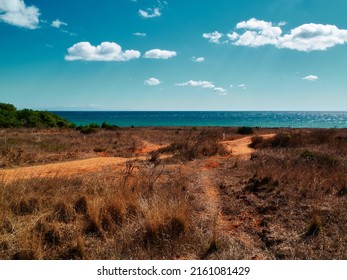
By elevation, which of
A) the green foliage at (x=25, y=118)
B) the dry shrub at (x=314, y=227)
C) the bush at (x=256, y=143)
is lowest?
the dry shrub at (x=314, y=227)

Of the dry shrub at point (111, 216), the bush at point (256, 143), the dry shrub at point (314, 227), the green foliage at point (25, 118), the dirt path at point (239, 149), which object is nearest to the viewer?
the dry shrub at point (314, 227)

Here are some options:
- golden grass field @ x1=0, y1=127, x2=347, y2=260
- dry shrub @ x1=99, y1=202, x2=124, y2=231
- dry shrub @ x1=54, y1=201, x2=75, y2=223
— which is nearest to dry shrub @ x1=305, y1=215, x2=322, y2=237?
golden grass field @ x1=0, y1=127, x2=347, y2=260

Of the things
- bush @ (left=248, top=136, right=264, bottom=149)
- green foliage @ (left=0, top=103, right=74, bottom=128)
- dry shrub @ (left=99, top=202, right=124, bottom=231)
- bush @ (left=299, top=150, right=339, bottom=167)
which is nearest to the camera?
dry shrub @ (left=99, top=202, right=124, bottom=231)

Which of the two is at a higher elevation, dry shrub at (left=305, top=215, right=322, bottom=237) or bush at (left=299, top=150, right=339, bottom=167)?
bush at (left=299, top=150, right=339, bottom=167)

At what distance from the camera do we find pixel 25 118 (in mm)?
56094

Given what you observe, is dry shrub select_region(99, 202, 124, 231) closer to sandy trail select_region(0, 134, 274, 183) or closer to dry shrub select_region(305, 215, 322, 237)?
sandy trail select_region(0, 134, 274, 183)

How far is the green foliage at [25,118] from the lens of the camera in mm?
51719

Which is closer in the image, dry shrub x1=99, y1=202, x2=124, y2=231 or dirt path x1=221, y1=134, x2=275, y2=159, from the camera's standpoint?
dry shrub x1=99, y1=202, x2=124, y2=231

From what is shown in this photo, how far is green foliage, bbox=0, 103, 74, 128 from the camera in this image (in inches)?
2036

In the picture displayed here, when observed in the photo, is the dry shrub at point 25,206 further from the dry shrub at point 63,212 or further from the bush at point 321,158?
the bush at point 321,158

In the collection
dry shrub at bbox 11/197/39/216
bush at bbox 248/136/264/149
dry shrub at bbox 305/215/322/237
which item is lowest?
dry shrub at bbox 305/215/322/237

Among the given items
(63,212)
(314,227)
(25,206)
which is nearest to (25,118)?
(25,206)

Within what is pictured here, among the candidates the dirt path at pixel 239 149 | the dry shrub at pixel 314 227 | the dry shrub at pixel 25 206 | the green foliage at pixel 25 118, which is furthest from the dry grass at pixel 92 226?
the green foliage at pixel 25 118
